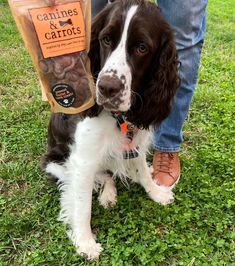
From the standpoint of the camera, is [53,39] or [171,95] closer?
[53,39]

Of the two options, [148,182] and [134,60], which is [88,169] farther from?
[134,60]

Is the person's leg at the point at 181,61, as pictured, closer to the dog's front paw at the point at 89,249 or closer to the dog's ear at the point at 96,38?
the dog's ear at the point at 96,38

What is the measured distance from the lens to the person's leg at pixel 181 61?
2.91 metres

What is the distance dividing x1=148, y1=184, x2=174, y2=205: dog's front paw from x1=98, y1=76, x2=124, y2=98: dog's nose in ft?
4.10

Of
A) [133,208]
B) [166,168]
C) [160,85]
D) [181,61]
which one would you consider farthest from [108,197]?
[181,61]

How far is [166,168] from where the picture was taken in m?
3.51

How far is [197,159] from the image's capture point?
3713 millimetres

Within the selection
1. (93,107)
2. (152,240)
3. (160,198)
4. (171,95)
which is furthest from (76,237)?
(171,95)

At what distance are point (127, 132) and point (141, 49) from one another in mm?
655

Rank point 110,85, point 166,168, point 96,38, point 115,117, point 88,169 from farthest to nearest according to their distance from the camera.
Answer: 1. point 166,168
2. point 88,169
3. point 115,117
4. point 96,38
5. point 110,85

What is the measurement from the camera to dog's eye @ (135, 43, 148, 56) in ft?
7.65

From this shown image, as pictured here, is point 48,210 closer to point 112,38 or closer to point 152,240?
point 152,240

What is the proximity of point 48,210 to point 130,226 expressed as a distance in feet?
2.07

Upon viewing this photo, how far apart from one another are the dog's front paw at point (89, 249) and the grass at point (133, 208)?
39 mm
